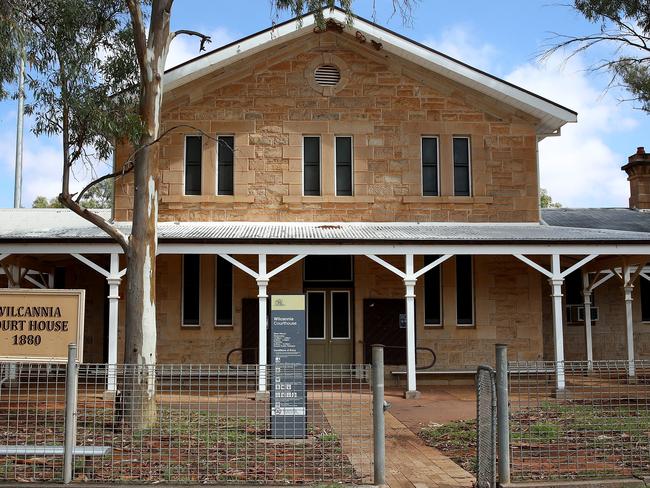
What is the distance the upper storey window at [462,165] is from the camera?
58.0ft

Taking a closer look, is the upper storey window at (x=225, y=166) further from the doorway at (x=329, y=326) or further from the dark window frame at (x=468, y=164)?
Answer: the dark window frame at (x=468, y=164)

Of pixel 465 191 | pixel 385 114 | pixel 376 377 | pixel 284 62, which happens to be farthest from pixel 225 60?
pixel 376 377

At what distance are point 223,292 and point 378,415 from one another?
35.9ft

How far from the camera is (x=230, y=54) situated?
16.6m

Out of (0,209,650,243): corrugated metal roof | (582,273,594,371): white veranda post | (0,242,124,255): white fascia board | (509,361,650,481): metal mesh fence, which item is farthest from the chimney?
(0,242,124,255): white fascia board

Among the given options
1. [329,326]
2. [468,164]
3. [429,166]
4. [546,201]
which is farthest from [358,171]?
[546,201]

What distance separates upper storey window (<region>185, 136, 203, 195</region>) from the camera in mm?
17344

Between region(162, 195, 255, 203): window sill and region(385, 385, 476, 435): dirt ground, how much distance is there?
5.40m

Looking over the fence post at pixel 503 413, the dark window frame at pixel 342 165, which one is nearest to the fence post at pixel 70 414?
the fence post at pixel 503 413

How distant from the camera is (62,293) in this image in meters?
7.97

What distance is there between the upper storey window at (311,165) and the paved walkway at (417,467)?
808cm

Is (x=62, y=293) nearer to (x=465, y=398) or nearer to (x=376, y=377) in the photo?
(x=376, y=377)

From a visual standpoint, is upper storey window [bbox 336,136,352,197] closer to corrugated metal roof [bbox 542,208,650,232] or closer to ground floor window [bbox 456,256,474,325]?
ground floor window [bbox 456,256,474,325]

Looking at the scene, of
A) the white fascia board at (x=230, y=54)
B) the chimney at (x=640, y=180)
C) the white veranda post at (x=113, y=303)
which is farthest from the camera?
the chimney at (x=640, y=180)
